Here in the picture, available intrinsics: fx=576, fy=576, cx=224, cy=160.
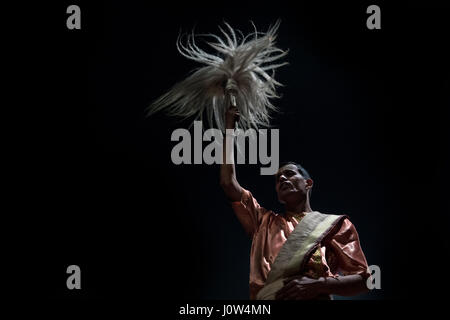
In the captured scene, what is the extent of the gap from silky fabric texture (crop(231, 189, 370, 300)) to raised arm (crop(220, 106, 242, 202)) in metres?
0.04

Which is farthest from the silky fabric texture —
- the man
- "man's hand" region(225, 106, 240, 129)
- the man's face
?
"man's hand" region(225, 106, 240, 129)

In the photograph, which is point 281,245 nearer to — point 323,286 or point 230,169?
point 323,286

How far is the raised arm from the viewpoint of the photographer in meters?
2.72

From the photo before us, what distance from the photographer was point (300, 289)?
232 centimetres

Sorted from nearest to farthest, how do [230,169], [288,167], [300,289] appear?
[300,289] < [230,169] < [288,167]

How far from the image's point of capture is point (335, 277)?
2393mm

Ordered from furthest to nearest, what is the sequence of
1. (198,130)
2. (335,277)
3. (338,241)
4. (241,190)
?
(198,130), (241,190), (338,241), (335,277)

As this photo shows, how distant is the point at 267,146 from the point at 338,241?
0.75 m

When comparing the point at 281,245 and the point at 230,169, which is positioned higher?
the point at 230,169

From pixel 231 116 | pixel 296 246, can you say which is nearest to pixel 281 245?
pixel 296 246

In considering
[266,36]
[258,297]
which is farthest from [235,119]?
[258,297]

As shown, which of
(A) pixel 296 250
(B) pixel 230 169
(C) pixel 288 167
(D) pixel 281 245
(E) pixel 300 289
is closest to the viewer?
(E) pixel 300 289

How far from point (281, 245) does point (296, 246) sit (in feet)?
0.33

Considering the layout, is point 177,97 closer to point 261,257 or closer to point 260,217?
point 260,217
